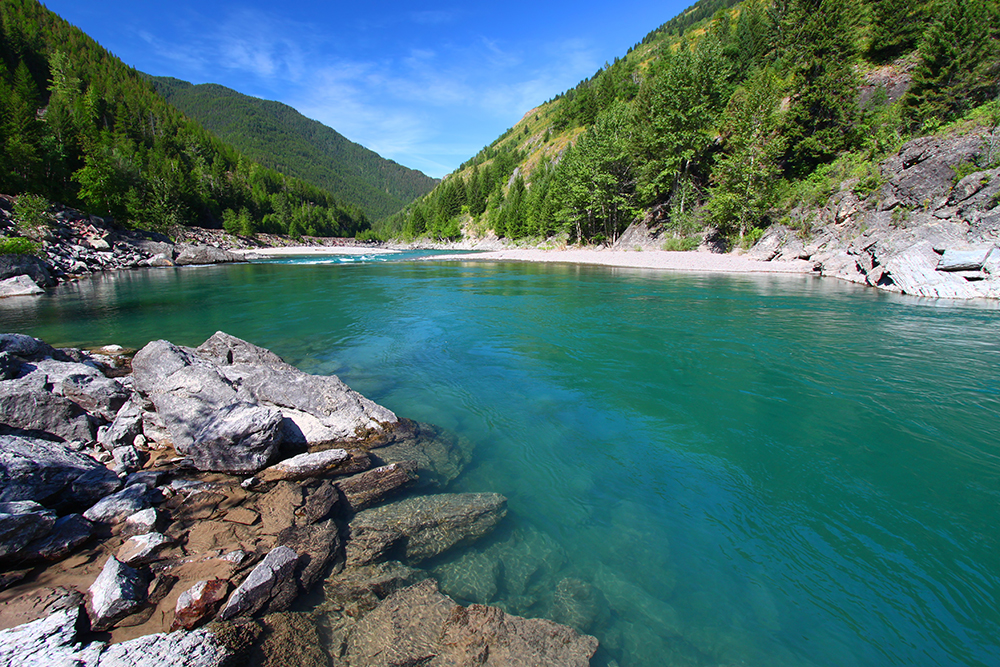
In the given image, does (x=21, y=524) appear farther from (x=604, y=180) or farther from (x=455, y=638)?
(x=604, y=180)

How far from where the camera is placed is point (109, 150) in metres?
65.8

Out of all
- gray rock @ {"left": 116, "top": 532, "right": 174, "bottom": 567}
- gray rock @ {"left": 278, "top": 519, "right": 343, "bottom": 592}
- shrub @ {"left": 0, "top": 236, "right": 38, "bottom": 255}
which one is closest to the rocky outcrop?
gray rock @ {"left": 278, "top": 519, "right": 343, "bottom": 592}

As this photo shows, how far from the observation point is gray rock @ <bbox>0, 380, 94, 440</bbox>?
6.12m

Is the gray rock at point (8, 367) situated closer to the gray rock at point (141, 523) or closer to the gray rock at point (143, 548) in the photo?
the gray rock at point (141, 523)

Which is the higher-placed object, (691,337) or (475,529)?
(691,337)

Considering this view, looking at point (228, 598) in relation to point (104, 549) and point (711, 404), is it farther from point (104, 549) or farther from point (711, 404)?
point (711, 404)

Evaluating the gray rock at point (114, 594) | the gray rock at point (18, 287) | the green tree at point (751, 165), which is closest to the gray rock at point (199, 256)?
the gray rock at point (18, 287)

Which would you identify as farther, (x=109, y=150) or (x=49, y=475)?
(x=109, y=150)

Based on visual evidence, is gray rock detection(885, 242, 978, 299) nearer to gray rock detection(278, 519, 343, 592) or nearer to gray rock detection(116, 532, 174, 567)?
gray rock detection(278, 519, 343, 592)

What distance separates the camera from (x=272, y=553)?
4.07 m

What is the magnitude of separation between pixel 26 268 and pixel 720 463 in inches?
1686

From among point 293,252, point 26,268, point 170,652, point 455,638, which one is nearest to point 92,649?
point 170,652

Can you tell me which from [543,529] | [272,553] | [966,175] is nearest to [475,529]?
[543,529]

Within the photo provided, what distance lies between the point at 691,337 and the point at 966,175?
977 inches
